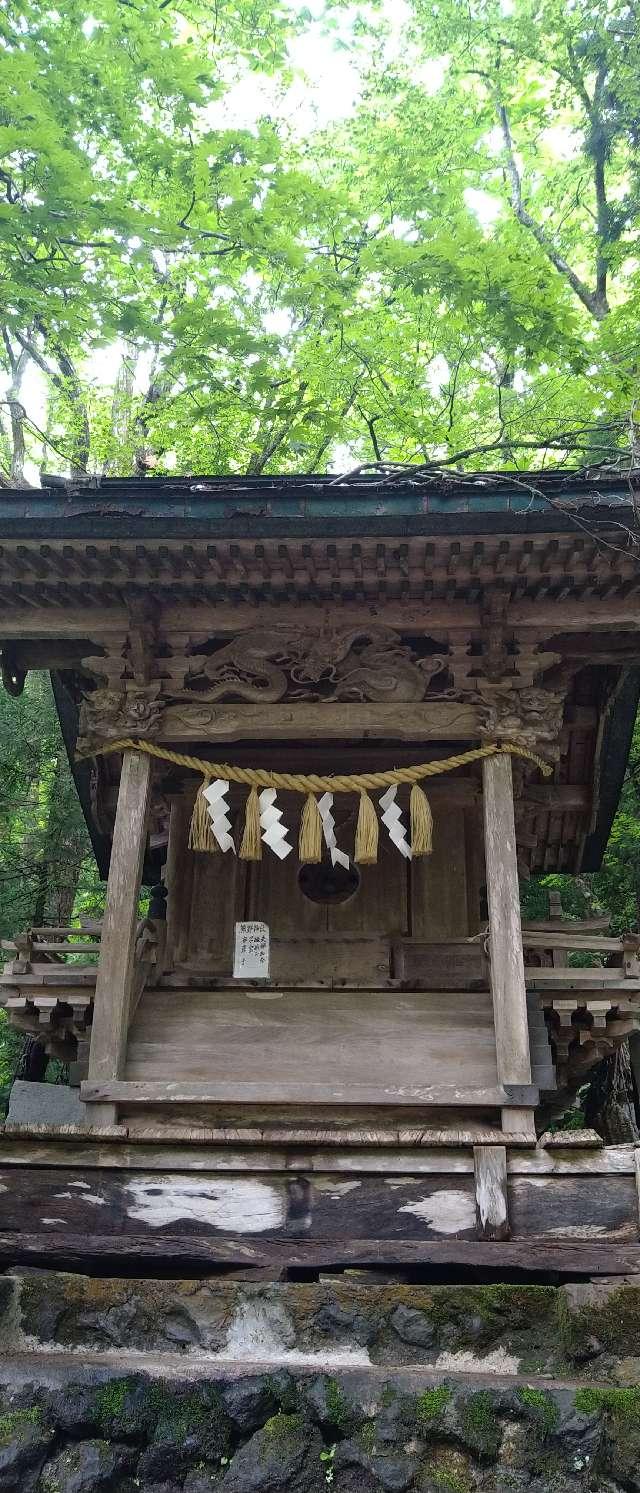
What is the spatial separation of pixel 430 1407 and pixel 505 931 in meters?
3.31

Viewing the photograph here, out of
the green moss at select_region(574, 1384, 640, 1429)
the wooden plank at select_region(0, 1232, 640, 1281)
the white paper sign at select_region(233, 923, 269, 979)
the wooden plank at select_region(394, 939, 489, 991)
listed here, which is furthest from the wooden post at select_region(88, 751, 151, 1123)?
the green moss at select_region(574, 1384, 640, 1429)

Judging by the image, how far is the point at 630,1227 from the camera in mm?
6328

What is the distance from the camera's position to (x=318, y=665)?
8.73 meters

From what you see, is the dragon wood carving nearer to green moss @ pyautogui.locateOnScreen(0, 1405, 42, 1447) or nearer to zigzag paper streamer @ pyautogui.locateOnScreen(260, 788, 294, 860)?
zigzag paper streamer @ pyautogui.locateOnScreen(260, 788, 294, 860)

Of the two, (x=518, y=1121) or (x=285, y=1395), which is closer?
(x=285, y=1395)

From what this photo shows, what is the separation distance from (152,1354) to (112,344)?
9.33 metres

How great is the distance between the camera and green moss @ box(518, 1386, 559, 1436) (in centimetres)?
522

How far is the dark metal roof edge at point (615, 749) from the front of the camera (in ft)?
33.0

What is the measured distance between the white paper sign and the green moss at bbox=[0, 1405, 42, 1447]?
415cm

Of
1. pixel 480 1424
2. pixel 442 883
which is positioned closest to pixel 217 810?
pixel 442 883

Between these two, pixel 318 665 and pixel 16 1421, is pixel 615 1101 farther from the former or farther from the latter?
pixel 16 1421

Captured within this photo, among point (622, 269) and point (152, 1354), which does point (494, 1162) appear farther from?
point (622, 269)

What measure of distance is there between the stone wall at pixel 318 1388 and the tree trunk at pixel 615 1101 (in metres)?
9.37

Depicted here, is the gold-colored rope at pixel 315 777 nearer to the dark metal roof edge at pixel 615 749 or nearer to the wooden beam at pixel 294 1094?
the dark metal roof edge at pixel 615 749
